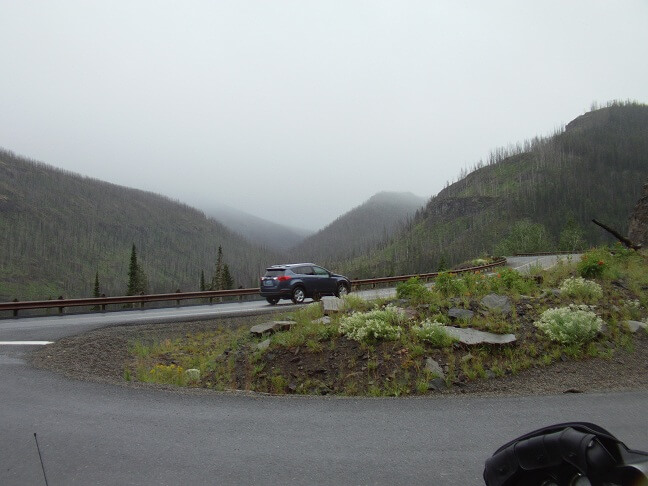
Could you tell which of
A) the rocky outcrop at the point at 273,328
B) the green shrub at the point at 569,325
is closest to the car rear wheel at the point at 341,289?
the rocky outcrop at the point at 273,328

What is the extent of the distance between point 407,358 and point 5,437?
6.32 meters

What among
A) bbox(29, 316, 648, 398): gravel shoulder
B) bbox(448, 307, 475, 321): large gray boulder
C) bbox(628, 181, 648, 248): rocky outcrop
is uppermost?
bbox(628, 181, 648, 248): rocky outcrop

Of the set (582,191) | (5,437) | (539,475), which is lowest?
(5,437)

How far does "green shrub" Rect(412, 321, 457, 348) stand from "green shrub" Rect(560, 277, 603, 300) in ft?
14.2

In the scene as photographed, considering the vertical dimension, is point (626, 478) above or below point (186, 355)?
above

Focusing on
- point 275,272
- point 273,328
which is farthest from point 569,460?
point 275,272

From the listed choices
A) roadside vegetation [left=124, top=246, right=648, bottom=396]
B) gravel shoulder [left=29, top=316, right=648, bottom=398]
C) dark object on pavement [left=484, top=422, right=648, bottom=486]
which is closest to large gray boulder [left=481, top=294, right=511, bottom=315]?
roadside vegetation [left=124, top=246, right=648, bottom=396]

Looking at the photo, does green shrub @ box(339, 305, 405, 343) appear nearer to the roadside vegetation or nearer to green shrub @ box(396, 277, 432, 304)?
the roadside vegetation

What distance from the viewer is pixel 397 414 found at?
6.52 meters

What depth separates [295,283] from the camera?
24062 millimetres

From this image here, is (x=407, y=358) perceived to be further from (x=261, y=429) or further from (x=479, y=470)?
(x=479, y=470)

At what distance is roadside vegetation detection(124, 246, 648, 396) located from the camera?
9.18m

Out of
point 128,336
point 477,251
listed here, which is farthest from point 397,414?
point 477,251

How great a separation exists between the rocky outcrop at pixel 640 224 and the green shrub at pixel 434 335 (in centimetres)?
1955
